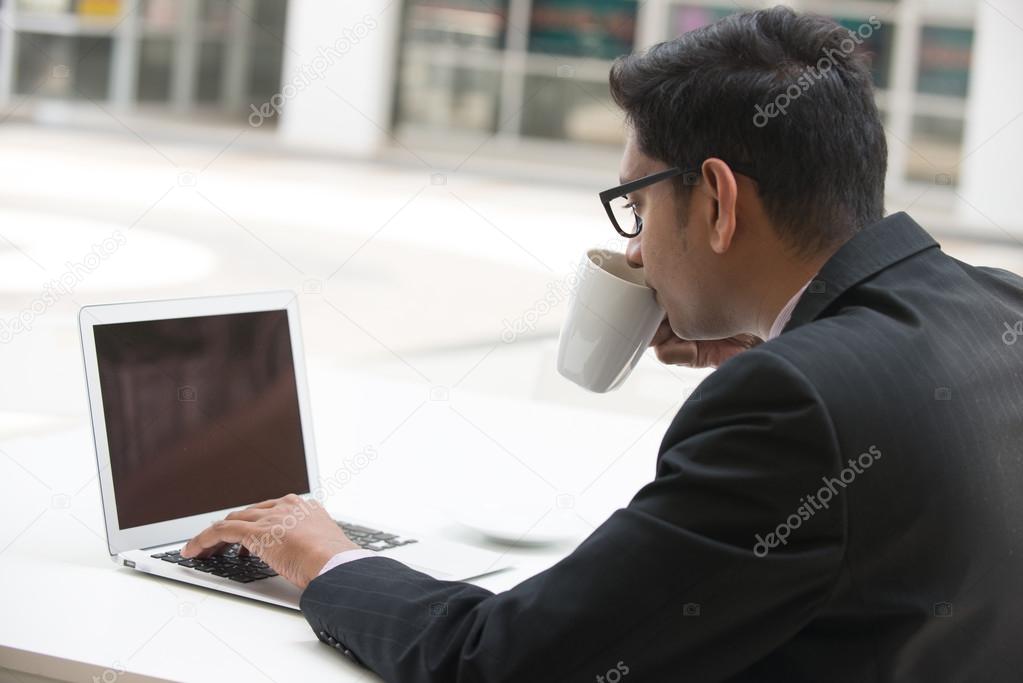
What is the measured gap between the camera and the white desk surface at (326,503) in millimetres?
1094

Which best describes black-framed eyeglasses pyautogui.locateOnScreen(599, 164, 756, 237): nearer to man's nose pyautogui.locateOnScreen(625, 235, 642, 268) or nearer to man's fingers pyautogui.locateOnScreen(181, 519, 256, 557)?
man's nose pyautogui.locateOnScreen(625, 235, 642, 268)

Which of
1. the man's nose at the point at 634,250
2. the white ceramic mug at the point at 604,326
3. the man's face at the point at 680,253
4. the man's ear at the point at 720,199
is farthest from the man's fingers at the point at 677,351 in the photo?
the man's ear at the point at 720,199

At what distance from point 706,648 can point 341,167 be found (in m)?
10.5

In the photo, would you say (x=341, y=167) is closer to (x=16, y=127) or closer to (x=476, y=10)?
(x=476, y=10)

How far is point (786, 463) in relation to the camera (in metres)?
0.95

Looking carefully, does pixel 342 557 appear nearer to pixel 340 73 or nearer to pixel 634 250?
pixel 634 250

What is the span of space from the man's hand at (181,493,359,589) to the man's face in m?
0.42

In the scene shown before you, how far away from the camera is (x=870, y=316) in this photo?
105 cm

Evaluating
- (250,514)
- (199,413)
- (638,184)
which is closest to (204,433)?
(199,413)

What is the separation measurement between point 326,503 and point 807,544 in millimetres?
848

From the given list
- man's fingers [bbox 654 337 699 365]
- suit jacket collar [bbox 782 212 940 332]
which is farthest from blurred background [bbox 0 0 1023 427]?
suit jacket collar [bbox 782 212 940 332]

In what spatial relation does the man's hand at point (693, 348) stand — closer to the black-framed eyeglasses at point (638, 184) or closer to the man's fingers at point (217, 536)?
the black-framed eyeglasses at point (638, 184)

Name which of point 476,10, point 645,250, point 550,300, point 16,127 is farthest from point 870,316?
point 16,127

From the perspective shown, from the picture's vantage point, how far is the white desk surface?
1.09m
